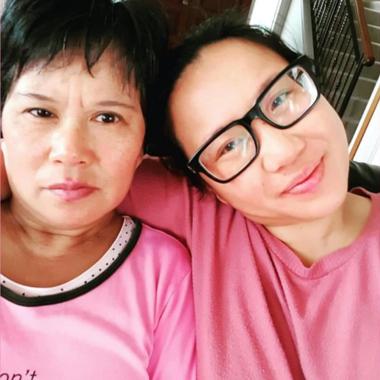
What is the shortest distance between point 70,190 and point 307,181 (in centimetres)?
47

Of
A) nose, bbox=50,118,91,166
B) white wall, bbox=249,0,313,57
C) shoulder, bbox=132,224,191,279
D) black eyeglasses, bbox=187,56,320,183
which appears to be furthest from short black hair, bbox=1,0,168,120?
white wall, bbox=249,0,313,57

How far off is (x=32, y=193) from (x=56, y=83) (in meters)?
0.21

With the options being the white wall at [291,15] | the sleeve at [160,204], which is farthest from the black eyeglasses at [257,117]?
the white wall at [291,15]

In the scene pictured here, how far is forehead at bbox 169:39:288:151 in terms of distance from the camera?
2.91ft

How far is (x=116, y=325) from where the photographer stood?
0.85 m

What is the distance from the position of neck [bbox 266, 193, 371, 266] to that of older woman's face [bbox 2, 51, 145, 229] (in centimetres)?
43

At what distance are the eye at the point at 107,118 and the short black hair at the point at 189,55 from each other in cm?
15

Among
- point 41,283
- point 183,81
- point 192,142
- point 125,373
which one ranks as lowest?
point 125,373

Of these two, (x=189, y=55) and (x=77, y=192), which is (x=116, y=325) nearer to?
(x=77, y=192)

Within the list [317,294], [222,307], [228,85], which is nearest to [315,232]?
[317,294]

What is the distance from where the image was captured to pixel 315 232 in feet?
3.34

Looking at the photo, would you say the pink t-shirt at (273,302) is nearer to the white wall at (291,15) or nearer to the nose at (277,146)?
the nose at (277,146)

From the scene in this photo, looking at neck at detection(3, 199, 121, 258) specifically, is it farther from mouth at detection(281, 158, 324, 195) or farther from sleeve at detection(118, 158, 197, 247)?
mouth at detection(281, 158, 324, 195)

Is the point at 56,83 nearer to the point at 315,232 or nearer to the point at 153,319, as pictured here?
the point at 153,319
